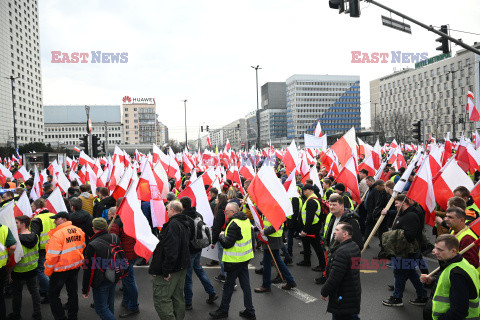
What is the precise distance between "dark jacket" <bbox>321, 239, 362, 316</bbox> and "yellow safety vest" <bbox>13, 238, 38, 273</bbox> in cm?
449

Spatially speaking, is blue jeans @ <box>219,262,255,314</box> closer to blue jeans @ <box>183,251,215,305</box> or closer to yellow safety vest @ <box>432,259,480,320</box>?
blue jeans @ <box>183,251,215,305</box>

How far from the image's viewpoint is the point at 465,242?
4.29m

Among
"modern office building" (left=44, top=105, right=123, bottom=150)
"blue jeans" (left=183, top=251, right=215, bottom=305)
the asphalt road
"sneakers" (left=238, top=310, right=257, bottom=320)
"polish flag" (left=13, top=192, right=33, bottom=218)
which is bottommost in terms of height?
the asphalt road

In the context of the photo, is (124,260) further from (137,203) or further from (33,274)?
(33,274)

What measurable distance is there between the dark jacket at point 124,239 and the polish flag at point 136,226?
15.5 inches

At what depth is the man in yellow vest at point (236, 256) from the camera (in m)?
5.42

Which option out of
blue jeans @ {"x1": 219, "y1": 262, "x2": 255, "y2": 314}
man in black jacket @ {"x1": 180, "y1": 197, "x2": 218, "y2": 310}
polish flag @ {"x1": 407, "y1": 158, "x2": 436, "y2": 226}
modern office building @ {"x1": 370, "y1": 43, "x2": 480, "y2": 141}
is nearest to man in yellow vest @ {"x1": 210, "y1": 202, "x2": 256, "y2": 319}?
blue jeans @ {"x1": 219, "y1": 262, "x2": 255, "y2": 314}

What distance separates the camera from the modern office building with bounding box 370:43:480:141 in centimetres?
8512

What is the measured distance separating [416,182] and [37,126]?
134 m

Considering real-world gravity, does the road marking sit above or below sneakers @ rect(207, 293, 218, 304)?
below

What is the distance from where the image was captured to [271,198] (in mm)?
6191

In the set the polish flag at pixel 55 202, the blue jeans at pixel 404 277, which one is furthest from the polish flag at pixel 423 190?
the polish flag at pixel 55 202

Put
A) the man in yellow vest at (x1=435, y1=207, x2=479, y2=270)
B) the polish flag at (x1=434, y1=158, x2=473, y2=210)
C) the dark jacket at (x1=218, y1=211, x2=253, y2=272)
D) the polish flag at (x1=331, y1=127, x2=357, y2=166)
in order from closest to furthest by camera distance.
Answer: the man in yellow vest at (x1=435, y1=207, x2=479, y2=270) → the dark jacket at (x1=218, y1=211, x2=253, y2=272) → the polish flag at (x1=434, y1=158, x2=473, y2=210) → the polish flag at (x1=331, y1=127, x2=357, y2=166)

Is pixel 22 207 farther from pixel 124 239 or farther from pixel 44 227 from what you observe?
pixel 124 239
